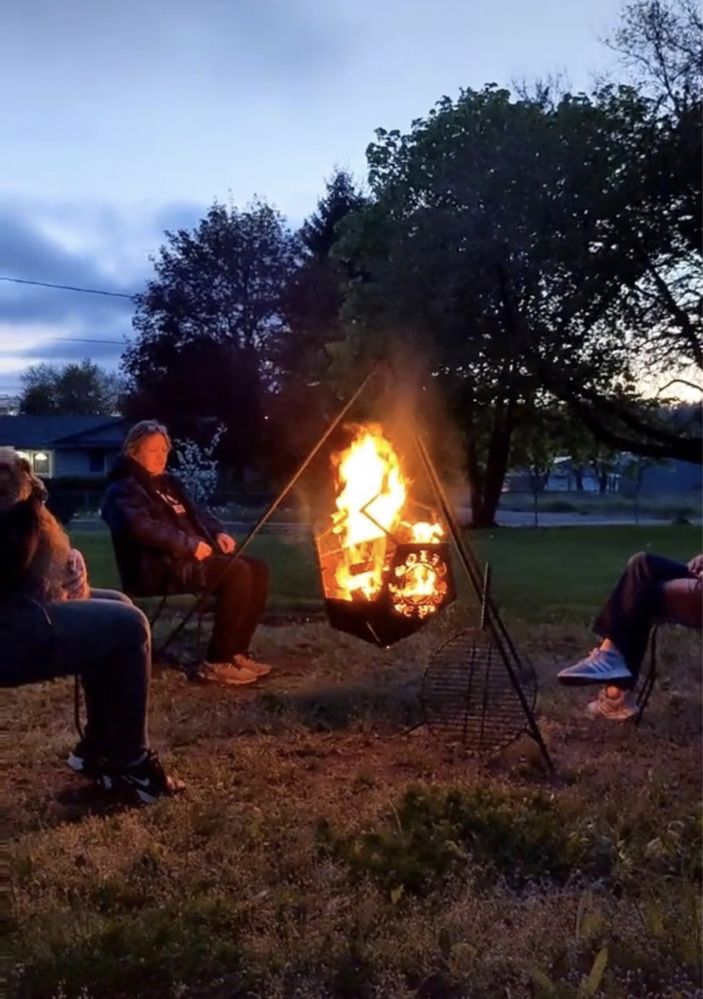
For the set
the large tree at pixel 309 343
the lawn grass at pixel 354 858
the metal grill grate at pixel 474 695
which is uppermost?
the large tree at pixel 309 343

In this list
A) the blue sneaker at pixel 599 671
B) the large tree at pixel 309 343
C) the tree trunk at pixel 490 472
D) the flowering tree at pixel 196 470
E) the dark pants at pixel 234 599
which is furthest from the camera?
the tree trunk at pixel 490 472

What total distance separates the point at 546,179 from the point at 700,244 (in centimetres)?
226

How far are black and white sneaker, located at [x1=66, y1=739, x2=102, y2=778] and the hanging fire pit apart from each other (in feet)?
4.49

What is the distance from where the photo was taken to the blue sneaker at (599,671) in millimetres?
4543

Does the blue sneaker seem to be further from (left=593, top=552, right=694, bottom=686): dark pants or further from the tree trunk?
the tree trunk

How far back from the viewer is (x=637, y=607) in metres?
4.66

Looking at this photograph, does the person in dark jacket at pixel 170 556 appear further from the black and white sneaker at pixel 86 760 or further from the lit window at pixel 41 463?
the black and white sneaker at pixel 86 760

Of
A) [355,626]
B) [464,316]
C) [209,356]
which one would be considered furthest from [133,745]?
[209,356]

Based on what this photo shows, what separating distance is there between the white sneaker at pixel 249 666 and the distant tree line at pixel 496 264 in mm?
7614

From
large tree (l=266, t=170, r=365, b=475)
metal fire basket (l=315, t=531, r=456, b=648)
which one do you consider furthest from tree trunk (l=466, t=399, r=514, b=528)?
metal fire basket (l=315, t=531, r=456, b=648)

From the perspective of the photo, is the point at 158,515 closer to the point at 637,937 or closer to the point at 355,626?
the point at 355,626

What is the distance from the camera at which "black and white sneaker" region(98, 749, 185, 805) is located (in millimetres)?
3648

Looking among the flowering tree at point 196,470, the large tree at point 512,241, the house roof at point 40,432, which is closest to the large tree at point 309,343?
the large tree at point 512,241

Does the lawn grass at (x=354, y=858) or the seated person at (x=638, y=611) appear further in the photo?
the seated person at (x=638, y=611)
